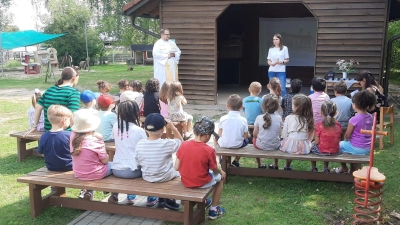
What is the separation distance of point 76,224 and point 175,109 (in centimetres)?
281

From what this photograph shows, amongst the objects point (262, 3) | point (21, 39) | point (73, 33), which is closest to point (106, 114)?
point (262, 3)

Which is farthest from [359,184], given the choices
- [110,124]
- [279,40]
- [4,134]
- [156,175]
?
[4,134]

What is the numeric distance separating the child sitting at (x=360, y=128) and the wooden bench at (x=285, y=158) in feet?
0.64

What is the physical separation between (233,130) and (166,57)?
566cm

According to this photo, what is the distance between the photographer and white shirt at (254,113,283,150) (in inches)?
180

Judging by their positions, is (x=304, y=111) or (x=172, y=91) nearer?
(x=304, y=111)

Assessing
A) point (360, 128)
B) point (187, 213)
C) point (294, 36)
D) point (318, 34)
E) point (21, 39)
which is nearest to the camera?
point (187, 213)

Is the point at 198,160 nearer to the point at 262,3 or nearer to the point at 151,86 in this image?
the point at 151,86

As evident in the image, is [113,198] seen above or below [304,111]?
below

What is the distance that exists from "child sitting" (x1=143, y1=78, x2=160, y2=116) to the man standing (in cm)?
381

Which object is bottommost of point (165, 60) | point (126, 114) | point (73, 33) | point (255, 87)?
point (126, 114)

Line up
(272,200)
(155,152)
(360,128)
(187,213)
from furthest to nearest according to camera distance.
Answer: (360,128) < (272,200) < (155,152) < (187,213)

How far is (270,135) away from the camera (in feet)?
15.0

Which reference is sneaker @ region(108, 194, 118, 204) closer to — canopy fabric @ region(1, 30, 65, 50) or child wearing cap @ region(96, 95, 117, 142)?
child wearing cap @ region(96, 95, 117, 142)
